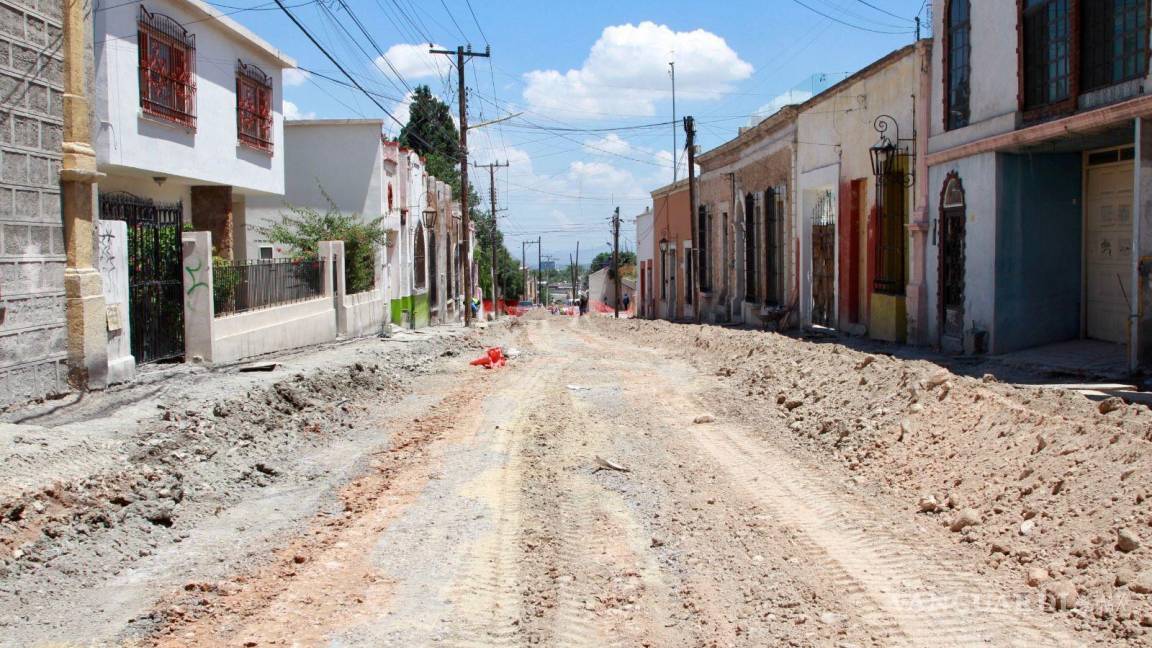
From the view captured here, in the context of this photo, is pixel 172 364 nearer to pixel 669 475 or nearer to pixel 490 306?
pixel 669 475

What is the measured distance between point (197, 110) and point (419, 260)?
17.1m

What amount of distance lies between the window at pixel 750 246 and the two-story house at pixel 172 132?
1381cm

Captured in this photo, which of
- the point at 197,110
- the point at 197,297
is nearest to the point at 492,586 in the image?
the point at 197,297

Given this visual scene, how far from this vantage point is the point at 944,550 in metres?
Answer: 6.42

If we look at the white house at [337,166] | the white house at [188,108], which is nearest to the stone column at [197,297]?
the white house at [188,108]

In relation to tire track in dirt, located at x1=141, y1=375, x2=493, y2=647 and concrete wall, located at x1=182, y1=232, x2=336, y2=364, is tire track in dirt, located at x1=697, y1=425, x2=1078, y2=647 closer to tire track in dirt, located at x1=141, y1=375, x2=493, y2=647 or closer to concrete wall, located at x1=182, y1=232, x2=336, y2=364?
tire track in dirt, located at x1=141, y1=375, x2=493, y2=647

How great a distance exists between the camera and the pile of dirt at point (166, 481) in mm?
6430

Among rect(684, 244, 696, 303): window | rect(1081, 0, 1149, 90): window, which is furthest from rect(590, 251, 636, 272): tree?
rect(1081, 0, 1149, 90): window

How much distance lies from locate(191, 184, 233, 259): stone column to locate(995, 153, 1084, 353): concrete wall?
1503 cm

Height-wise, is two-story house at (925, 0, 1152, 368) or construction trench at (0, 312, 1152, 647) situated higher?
two-story house at (925, 0, 1152, 368)

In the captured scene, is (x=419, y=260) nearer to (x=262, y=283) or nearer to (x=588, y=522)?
(x=262, y=283)

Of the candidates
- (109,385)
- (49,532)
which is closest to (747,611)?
(49,532)

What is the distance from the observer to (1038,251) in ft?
47.4

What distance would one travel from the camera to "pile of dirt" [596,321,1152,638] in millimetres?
5566
